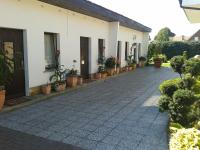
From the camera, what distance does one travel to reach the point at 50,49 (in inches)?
368

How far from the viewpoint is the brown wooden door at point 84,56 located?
11.6m

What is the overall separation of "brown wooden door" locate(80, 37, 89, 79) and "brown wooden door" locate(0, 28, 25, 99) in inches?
Answer: 165

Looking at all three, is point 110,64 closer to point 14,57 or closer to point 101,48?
point 101,48

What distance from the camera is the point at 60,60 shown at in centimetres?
961

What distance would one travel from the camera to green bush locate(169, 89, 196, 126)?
4734mm

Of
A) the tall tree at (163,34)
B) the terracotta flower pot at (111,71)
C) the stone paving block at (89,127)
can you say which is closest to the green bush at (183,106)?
the stone paving block at (89,127)

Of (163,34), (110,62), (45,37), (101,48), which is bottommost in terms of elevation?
(110,62)

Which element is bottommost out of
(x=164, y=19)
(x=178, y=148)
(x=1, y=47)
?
(x=178, y=148)

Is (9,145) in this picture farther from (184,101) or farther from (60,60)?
(60,60)

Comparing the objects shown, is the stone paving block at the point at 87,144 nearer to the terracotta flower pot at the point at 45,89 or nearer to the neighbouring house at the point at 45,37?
the neighbouring house at the point at 45,37

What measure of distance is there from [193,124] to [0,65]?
16.4ft

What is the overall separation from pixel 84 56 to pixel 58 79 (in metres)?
2.93

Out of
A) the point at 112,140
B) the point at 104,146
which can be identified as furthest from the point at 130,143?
the point at 104,146

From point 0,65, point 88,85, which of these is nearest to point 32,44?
point 0,65
